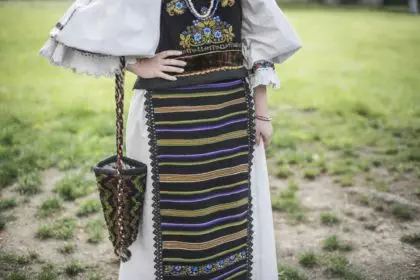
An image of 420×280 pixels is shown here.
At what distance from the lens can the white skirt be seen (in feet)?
7.07

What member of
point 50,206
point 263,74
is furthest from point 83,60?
point 50,206

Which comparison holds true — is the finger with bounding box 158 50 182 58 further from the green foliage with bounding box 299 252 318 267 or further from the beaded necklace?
the green foliage with bounding box 299 252 318 267

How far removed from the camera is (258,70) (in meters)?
2.25

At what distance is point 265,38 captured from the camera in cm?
223

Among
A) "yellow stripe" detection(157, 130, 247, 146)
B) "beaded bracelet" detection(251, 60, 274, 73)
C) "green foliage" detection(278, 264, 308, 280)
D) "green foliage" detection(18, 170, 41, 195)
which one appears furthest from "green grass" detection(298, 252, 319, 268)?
"green foliage" detection(18, 170, 41, 195)

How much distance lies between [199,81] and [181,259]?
82 cm

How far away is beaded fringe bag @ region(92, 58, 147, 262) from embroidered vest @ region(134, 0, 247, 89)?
196mm

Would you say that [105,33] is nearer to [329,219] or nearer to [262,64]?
[262,64]

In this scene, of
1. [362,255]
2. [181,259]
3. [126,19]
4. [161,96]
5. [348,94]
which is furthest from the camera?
[348,94]

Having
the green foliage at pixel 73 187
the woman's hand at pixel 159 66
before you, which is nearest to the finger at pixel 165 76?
the woman's hand at pixel 159 66

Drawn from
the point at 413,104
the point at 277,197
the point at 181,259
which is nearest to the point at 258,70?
the point at 181,259

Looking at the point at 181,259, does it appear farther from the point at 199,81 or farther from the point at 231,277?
the point at 199,81

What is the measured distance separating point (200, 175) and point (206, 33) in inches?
24.4

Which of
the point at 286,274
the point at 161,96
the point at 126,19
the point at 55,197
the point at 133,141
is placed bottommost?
the point at 286,274
